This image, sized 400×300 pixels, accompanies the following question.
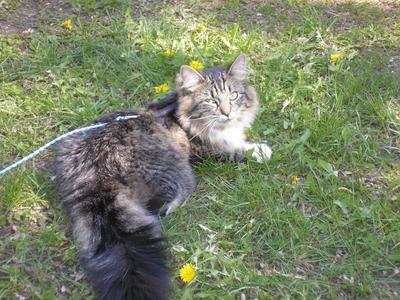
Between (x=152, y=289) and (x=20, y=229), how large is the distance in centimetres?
118

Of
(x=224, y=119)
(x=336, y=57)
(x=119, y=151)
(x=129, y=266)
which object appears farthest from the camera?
(x=336, y=57)

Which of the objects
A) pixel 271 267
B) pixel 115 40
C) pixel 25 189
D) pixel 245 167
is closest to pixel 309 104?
pixel 245 167

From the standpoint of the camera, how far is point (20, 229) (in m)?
3.22

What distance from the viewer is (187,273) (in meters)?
2.86

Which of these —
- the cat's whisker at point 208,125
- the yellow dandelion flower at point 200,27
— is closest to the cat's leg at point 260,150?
the cat's whisker at point 208,125

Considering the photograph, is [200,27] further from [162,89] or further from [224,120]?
[224,120]

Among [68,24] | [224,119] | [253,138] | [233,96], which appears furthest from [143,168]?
[68,24]

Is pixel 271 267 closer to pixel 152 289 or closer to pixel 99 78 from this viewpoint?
pixel 152 289

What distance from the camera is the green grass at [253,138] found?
2973mm

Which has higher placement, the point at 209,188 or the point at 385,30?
the point at 385,30

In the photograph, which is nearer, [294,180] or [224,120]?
[294,180]

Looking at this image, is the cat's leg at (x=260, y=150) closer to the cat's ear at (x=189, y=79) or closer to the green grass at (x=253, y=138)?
the green grass at (x=253, y=138)

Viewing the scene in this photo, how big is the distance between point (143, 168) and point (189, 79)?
2.55ft

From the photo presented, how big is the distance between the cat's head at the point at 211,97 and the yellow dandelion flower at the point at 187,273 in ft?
3.79
